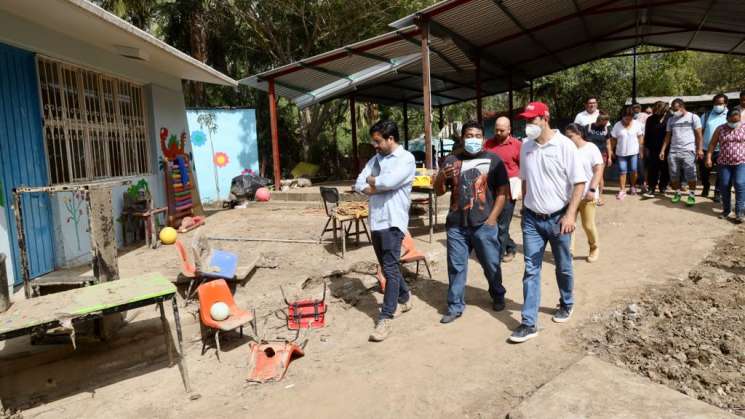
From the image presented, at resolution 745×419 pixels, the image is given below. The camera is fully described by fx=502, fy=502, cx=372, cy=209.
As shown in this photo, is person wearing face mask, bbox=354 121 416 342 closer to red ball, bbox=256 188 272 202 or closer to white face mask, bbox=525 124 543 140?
white face mask, bbox=525 124 543 140

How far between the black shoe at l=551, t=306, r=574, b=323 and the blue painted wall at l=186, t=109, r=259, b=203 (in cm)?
1199

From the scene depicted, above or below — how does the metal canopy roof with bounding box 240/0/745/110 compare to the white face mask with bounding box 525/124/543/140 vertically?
above

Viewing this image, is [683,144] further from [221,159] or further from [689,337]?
[221,159]

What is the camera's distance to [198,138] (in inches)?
560

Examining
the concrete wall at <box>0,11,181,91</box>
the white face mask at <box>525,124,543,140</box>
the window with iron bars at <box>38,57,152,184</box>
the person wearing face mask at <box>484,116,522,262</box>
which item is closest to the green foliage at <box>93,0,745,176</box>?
the concrete wall at <box>0,11,181,91</box>

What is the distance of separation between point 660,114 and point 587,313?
6.37 m

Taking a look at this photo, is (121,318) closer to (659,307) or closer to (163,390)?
(163,390)

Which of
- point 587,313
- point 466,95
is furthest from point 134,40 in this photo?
point 466,95

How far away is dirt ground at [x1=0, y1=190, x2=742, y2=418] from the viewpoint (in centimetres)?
323

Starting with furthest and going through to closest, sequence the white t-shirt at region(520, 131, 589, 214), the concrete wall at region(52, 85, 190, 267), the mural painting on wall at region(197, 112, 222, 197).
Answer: the mural painting on wall at region(197, 112, 222, 197) < the concrete wall at region(52, 85, 190, 267) < the white t-shirt at region(520, 131, 589, 214)

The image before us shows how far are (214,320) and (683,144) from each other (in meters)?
7.87

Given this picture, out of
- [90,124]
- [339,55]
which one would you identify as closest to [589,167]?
[90,124]

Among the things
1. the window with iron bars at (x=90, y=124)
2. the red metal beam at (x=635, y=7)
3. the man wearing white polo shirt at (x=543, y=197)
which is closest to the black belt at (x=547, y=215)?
the man wearing white polo shirt at (x=543, y=197)

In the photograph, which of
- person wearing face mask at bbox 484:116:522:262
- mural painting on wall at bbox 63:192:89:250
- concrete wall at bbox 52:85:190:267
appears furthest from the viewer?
mural painting on wall at bbox 63:192:89:250
